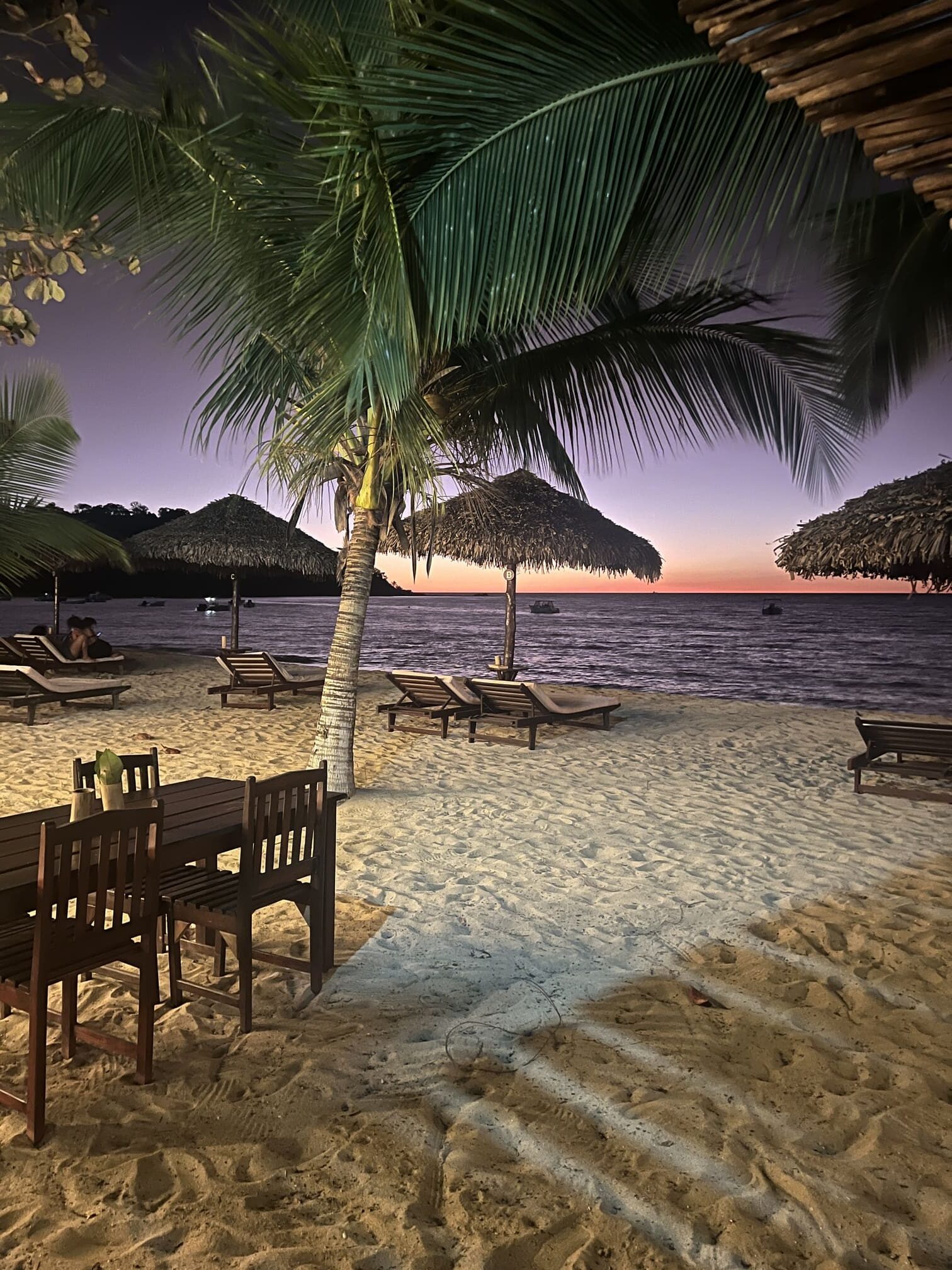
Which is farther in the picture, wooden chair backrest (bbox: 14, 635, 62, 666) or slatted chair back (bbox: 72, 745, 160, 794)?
wooden chair backrest (bbox: 14, 635, 62, 666)

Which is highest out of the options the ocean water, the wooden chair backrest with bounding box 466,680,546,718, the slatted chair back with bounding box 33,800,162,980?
the slatted chair back with bounding box 33,800,162,980

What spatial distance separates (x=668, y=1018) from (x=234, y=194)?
4400mm

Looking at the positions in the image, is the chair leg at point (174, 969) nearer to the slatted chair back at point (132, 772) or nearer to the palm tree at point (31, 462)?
the slatted chair back at point (132, 772)

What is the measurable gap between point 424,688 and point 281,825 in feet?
21.5

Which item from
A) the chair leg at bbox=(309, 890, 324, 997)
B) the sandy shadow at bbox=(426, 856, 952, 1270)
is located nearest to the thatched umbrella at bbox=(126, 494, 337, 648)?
the chair leg at bbox=(309, 890, 324, 997)

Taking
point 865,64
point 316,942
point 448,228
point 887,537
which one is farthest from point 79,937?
point 887,537

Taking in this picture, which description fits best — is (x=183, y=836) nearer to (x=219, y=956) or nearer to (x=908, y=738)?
(x=219, y=956)

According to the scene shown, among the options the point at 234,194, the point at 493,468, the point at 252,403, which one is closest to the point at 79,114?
the point at 234,194

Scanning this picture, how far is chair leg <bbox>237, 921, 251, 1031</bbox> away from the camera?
2.85m

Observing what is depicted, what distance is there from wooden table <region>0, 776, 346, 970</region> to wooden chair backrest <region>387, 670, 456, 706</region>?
5678mm

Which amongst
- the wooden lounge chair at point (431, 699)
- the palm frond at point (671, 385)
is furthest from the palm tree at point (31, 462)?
the wooden lounge chair at point (431, 699)

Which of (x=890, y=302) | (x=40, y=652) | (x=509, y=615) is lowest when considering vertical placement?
(x=40, y=652)

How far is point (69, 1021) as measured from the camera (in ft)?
8.96

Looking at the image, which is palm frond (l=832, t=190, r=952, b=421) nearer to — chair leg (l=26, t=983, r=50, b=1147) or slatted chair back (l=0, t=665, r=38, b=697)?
chair leg (l=26, t=983, r=50, b=1147)
